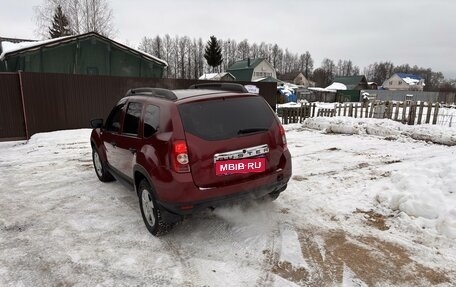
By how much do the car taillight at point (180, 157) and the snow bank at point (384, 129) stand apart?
8.16 m

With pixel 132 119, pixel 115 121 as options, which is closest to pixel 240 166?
pixel 132 119

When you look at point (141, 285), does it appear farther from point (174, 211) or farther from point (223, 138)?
point (223, 138)

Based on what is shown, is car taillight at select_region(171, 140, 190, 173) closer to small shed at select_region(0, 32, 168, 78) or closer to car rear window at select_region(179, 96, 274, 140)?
car rear window at select_region(179, 96, 274, 140)

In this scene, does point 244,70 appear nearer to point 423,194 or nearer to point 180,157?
point 423,194

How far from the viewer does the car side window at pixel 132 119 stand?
3.96 m

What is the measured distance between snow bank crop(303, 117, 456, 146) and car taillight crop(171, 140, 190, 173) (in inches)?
321

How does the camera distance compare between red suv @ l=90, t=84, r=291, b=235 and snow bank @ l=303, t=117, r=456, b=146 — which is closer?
red suv @ l=90, t=84, r=291, b=235

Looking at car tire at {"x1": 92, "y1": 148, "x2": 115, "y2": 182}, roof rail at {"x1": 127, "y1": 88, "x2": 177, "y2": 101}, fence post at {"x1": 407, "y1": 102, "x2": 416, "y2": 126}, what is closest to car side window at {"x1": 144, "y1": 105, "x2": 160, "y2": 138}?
roof rail at {"x1": 127, "y1": 88, "x2": 177, "y2": 101}

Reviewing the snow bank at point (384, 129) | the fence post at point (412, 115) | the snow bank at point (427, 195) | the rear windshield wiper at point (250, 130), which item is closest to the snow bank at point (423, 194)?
the snow bank at point (427, 195)

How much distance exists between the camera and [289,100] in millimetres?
38438

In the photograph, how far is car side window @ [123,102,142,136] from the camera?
13.0 ft

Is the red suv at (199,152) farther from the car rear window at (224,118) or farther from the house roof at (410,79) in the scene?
the house roof at (410,79)

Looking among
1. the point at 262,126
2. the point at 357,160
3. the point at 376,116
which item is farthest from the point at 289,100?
the point at 262,126

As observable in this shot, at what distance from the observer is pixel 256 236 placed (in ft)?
11.8
